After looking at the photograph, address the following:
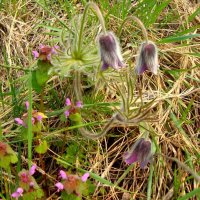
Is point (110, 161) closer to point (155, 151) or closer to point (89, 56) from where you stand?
point (155, 151)

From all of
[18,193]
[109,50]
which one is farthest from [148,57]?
[18,193]

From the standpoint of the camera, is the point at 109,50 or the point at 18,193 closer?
the point at 18,193

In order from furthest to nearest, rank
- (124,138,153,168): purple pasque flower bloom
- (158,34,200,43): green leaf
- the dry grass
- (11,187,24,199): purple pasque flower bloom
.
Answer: (158,34,200,43): green leaf
the dry grass
(124,138,153,168): purple pasque flower bloom
(11,187,24,199): purple pasque flower bloom

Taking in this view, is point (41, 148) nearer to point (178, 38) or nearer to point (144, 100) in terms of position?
point (144, 100)

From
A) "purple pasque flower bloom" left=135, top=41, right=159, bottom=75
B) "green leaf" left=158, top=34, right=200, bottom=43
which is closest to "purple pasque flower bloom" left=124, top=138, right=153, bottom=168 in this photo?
"purple pasque flower bloom" left=135, top=41, right=159, bottom=75

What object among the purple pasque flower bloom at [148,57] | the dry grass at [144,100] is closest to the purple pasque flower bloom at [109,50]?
the purple pasque flower bloom at [148,57]

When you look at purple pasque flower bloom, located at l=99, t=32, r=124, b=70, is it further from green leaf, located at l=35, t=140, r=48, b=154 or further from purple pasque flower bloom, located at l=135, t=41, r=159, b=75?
green leaf, located at l=35, t=140, r=48, b=154
